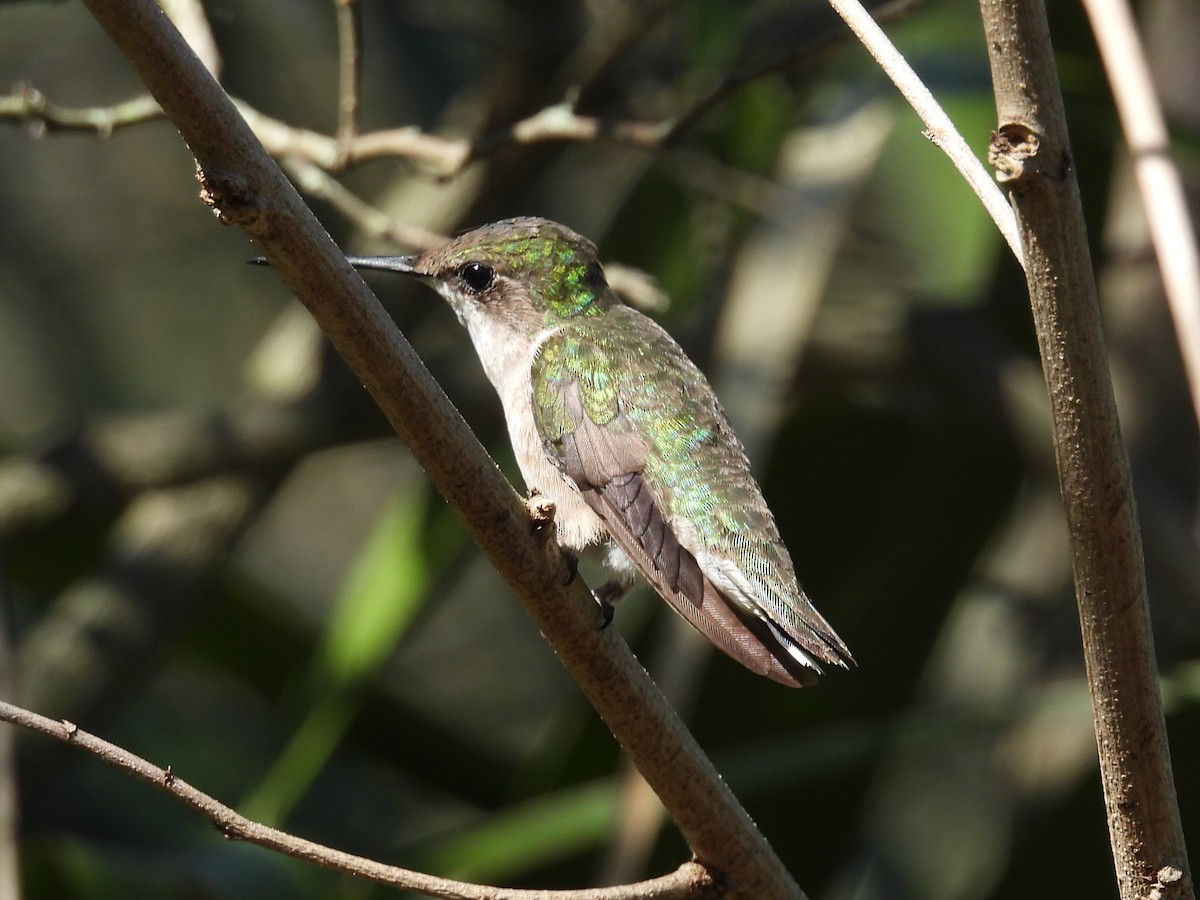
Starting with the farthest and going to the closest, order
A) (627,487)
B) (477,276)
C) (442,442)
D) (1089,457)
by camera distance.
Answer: (477,276), (627,487), (442,442), (1089,457)

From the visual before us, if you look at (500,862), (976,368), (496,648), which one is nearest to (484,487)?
(500,862)

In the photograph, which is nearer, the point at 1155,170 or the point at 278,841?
the point at 1155,170

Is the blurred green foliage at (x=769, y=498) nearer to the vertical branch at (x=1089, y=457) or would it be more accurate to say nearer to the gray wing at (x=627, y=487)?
the gray wing at (x=627, y=487)

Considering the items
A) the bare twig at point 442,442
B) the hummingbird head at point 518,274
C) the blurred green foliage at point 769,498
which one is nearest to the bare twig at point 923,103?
the bare twig at point 442,442

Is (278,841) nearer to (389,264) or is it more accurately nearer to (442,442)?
(442,442)

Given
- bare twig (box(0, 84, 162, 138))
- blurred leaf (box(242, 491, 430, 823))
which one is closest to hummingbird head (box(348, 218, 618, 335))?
bare twig (box(0, 84, 162, 138))

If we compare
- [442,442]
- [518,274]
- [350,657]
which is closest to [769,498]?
[350,657]
